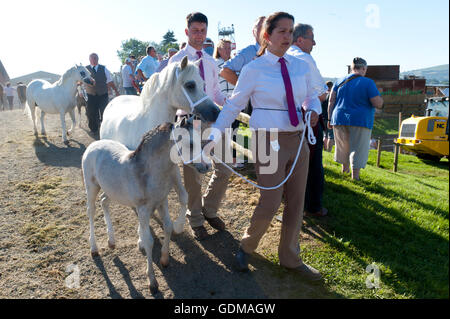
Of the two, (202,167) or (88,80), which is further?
(88,80)

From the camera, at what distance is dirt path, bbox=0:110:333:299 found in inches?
128

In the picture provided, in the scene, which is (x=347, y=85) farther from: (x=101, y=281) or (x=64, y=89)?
(x=64, y=89)

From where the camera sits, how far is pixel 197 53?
4.14 m

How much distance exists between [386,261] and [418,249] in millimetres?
508

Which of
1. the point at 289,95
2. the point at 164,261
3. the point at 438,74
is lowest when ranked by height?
the point at 164,261

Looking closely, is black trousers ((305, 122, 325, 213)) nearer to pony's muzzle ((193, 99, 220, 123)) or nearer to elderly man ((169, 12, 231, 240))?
elderly man ((169, 12, 231, 240))

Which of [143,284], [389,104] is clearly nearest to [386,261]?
[143,284]

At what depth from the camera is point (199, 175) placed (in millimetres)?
4156

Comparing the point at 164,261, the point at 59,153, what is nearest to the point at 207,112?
the point at 164,261

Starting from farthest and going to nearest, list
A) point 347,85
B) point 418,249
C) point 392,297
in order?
1. point 347,85
2. point 418,249
3. point 392,297

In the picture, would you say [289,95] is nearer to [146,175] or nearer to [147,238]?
[146,175]

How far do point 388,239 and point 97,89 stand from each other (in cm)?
976

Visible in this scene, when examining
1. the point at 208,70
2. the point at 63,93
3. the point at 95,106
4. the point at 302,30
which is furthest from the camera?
the point at 95,106

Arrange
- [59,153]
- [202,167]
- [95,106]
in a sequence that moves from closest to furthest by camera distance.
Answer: [202,167] → [59,153] → [95,106]
